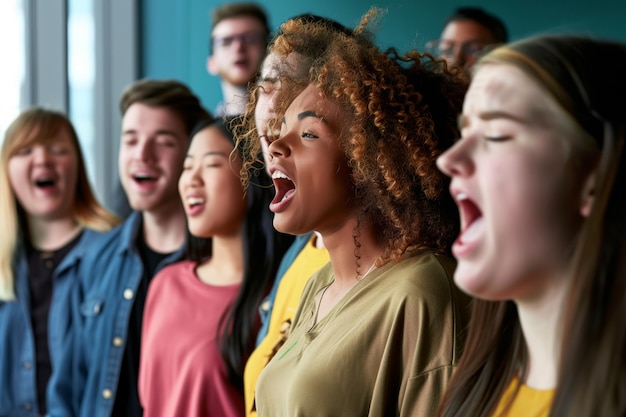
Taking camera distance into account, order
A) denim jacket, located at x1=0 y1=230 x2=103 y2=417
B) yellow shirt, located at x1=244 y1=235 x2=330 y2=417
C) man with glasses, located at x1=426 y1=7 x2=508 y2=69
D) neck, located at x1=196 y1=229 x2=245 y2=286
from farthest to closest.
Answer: man with glasses, located at x1=426 y1=7 x2=508 y2=69
denim jacket, located at x1=0 y1=230 x2=103 y2=417
neck, located at x1=196 y1=229 x2=245 y2=286
yellow shirt, located at x1=244 y1=235 x2=330 y2=417

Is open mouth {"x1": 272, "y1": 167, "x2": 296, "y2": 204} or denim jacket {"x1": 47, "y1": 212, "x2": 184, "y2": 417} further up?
open mouth {"x1": 272, "y1": 167, "x2": 296, "y2": 204}

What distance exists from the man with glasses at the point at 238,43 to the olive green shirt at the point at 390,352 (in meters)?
2.16

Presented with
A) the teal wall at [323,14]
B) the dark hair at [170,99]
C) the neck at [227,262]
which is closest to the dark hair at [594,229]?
the neck at [227,262]

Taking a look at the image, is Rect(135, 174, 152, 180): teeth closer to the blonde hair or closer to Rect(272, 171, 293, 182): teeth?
the blonde hair

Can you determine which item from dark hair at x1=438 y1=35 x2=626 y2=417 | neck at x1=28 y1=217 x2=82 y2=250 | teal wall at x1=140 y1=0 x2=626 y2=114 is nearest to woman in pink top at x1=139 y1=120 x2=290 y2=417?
neck at x1=28 y1=217 x2=82 y2=250

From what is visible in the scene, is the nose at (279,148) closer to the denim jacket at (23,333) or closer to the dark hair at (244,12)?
the denim jacket at (23,333)

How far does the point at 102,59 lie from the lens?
4.54 metres

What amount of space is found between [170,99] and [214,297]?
0.63 metres

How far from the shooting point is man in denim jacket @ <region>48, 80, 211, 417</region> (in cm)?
246

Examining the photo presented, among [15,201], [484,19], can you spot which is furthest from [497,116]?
[484,19]

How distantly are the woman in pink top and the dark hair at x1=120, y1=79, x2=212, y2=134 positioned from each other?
1.05 feet

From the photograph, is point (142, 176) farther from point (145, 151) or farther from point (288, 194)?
point (288, 194)

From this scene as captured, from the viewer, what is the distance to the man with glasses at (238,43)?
346 cm

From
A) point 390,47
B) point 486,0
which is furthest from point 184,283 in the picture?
point 486,0
